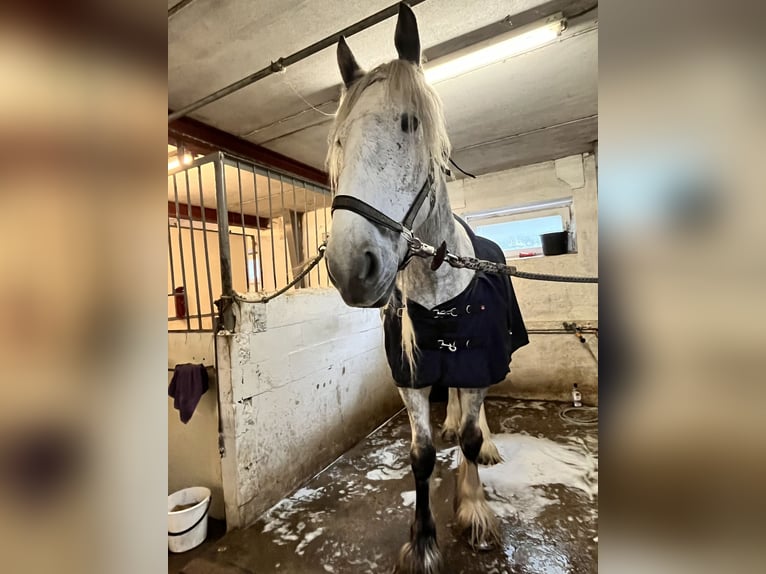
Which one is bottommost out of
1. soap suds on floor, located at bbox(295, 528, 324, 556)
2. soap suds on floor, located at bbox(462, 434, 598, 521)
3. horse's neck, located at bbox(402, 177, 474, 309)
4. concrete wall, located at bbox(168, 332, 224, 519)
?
soap suds on floor, located at bbox(462, 434, 598, 521)

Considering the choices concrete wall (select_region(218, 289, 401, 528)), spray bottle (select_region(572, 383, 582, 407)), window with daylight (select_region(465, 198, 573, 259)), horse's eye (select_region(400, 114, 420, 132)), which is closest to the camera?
horse's eye (select_region(400, 114, 420, 132))

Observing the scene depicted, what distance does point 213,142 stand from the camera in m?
2.24

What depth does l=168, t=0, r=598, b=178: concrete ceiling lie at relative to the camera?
1.30 meters

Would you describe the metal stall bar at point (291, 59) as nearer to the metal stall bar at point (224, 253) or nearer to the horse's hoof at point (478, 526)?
the metal stall bar at point (224, 253)

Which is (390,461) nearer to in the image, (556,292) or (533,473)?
(533,473)

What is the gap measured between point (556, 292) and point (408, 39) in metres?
2.62

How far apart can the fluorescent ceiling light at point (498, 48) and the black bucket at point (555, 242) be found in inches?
66.0

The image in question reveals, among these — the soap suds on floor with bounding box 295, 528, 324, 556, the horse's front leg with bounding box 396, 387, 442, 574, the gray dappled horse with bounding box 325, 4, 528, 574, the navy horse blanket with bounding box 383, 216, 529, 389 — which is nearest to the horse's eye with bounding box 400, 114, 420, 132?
the gray dappled horse with bounding box 325, 4, 528, 574

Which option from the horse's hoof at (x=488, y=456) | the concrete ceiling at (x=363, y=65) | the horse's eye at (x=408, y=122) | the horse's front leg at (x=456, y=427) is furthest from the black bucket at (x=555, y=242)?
the horse's eye at (x=408, y=122)

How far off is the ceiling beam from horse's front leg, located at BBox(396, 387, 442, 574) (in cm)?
136

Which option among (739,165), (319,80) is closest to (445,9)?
(319,80)

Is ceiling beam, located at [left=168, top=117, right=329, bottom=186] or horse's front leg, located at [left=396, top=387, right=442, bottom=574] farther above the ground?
ceiling beam, located at [left=168, top=117, right=329, bottom=186]

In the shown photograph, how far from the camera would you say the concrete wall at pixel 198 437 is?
5.05 ft

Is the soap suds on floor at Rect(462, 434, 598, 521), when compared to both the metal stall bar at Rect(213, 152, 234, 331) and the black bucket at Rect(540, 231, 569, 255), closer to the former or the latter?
the metal stall bar at Rect(213, 152, 234, 331)
